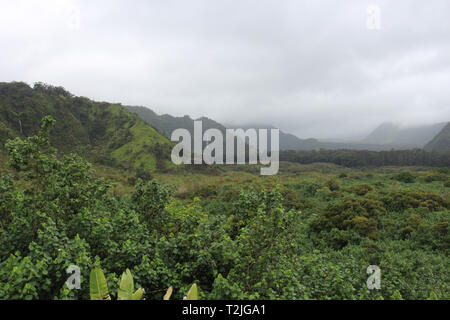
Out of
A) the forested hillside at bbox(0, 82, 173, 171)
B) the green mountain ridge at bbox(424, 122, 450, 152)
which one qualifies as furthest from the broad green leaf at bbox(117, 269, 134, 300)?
the green mountain ridge at bbox(424, 122, 450, 152)

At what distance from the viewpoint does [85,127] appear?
68.1 m

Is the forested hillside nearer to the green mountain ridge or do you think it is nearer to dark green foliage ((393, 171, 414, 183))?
dark green foliage ((393, 171, 414, 183))

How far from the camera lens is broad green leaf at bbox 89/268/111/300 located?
2754 mm

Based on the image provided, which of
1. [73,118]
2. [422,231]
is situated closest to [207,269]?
[422,231]

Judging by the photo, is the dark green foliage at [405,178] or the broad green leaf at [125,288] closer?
the broad green leaf at [125,288]

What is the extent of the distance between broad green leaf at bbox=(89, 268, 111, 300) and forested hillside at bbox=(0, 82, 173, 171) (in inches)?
1771

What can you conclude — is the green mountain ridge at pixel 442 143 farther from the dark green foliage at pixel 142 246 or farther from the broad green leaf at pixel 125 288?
the broad green leaf at pixel 125 288

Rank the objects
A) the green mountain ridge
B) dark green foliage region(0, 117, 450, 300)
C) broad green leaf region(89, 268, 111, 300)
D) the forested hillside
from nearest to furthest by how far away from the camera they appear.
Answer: broad green leaf region(89, 268, 111, 300)
dark green foliage region(0, 117, 450, 300)
the forested hillside
the green mountain ridge

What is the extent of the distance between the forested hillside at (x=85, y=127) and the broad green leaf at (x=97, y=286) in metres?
45.0

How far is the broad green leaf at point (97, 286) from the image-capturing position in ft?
9.04

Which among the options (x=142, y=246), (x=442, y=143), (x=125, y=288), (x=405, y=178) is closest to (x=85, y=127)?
(x=405, y=178)

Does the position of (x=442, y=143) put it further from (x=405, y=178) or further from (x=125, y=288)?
(x=125, y=288)

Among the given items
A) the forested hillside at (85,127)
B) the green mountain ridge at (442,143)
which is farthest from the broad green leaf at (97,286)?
the green mountain ridge at (442,143)

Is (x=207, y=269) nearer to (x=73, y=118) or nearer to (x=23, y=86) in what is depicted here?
(x=73, y=118)
